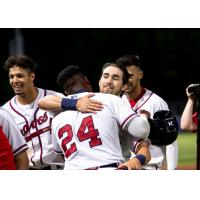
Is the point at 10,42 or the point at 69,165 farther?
the point at 10,42

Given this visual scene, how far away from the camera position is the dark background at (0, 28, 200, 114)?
29.1 metres

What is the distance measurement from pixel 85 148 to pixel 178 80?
85.5 feet

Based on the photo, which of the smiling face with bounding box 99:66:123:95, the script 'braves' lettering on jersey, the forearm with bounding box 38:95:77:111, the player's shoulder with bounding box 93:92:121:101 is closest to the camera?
the player's shoulder with bounding box 93:92:121:101

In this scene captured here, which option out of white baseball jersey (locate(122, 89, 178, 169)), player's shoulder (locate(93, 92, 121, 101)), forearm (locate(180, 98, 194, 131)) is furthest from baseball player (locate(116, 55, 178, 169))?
player's shoulder (locate(93, 92, 121, 101))

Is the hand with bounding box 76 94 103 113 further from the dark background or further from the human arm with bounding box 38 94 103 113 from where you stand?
the dark background

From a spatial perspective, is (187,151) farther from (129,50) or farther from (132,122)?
(132,122)

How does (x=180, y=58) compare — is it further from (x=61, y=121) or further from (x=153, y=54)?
(x=61, y=121)

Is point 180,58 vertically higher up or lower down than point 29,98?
higher up

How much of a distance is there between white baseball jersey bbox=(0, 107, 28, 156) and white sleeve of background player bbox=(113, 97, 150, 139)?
0.64m

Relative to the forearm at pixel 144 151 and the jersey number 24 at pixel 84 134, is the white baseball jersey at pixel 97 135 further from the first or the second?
the forearm at pixel 144 151

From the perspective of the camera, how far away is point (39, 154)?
599cm

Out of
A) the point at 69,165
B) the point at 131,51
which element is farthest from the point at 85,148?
the point at 131,51
